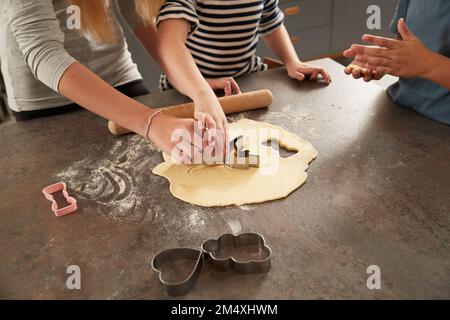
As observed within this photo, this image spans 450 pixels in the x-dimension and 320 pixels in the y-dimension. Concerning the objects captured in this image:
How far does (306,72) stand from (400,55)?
0.39 meters

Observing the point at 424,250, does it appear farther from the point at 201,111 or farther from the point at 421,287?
the point at 201,111

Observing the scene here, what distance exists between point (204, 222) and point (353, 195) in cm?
31

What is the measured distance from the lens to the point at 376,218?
0.77 metres

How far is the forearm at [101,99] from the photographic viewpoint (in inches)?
39.2

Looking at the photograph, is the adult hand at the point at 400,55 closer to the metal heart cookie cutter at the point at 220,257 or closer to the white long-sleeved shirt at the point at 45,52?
the metal heart cookie cutter at the point at 220,257

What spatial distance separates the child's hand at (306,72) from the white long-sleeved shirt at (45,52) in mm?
545

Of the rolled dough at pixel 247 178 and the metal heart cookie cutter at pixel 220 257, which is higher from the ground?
the metal heart cookie cutter at pixel 220 257

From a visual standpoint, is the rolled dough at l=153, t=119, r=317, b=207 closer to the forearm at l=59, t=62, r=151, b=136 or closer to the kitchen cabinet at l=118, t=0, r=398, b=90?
the forearm at l=59, t=62, r=151, b=136

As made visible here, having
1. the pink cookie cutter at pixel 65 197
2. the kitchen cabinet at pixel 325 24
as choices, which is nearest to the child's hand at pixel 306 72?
the pink cookie cutter at pixel 65 197

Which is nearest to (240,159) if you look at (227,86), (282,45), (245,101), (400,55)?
(245,101)

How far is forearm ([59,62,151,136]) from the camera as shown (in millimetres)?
996

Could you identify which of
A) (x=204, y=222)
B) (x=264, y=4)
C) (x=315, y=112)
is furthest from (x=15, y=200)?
(x=264, y=4)

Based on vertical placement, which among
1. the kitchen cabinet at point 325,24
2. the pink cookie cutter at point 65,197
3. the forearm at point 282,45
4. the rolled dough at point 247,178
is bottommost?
the kitchen cabinet at point 325,24

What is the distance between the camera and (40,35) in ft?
3.30
